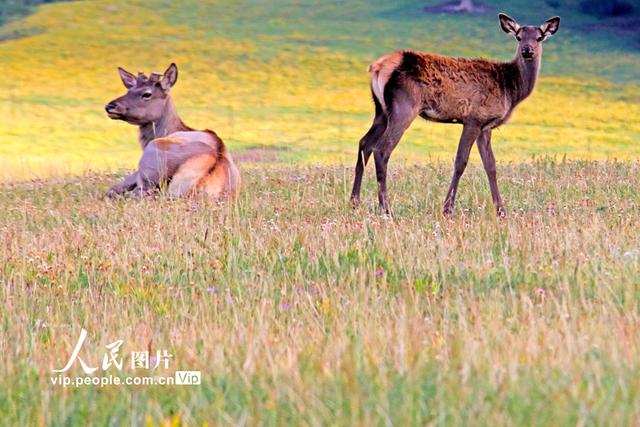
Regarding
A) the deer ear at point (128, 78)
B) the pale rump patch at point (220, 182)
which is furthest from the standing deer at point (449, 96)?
the deer ear at point (128, 78)

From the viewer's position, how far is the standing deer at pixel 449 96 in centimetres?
1050

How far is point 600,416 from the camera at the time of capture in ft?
11.9

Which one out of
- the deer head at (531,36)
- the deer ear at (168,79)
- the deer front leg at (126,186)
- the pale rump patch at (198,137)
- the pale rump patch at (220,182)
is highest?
the deer head at (531,36)

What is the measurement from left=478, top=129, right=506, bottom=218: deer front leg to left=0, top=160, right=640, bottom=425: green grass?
0.11 meters

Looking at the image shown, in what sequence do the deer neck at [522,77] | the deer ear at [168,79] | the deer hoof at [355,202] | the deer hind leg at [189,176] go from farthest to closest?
the deer ear at [168,79] → the deer hind leg at [189,176] → the deer neck at [522,77] → the deer hoof at [355,202]

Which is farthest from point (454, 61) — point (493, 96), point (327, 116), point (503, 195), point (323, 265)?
point (327, 116)

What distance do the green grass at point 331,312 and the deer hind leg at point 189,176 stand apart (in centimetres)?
88

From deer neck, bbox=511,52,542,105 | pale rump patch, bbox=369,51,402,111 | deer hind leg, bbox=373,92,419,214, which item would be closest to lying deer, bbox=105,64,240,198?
deer hind leg, bbox=373,92,419,214

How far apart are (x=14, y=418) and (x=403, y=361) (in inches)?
54.6

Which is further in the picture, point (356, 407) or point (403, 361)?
point (403, 361)

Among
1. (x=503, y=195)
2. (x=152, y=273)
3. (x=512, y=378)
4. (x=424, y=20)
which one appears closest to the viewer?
(x=512, y=378)

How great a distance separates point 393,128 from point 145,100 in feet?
12.7

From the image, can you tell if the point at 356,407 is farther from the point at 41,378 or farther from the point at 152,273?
the point at 152,273

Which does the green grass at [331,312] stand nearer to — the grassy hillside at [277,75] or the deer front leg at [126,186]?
the deer front leg at [126,186]
